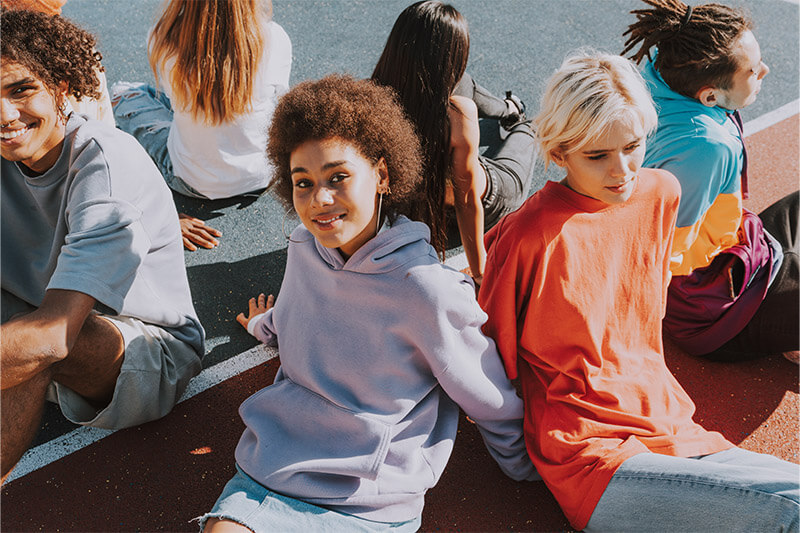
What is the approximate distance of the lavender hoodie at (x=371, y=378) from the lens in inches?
93.8

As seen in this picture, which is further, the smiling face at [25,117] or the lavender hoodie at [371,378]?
the smiling face at [25,117]

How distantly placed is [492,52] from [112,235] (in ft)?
13.6

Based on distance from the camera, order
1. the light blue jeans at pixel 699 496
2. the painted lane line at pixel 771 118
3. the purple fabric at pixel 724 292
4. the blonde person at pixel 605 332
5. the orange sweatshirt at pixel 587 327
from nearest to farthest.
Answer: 1. the light blue jeans at pixel 699 496
2. the blonde person at pixel 605 332
3. the orange sweatshirt at pixel 587 327
4. the purple fabric at pixel 724 292
5. the painted lane line at pixel 771 118

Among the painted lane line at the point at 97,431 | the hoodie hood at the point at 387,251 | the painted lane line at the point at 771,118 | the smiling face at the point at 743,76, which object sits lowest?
the painted lane line at the point at 97,431

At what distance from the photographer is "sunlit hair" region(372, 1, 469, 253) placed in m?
3.03

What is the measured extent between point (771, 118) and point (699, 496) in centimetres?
386

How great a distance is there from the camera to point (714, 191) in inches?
123

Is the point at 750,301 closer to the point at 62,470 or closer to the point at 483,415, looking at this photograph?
the point at 483,415

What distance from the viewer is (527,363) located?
283cm

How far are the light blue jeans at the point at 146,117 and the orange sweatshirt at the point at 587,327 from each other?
8.75 ft

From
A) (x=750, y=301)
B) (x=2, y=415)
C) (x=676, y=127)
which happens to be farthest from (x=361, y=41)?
(x=2, y=415)

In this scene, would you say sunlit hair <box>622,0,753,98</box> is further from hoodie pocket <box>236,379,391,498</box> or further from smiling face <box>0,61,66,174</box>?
smiling face <box>0,61,66,174</box>

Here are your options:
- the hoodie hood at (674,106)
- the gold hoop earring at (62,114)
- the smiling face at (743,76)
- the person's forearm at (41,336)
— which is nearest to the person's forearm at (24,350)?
the person's forearm at (41,336)

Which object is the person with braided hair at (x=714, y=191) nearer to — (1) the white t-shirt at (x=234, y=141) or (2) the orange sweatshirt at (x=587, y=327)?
(2) the orange sweatshirt at (x=587, y=327)
